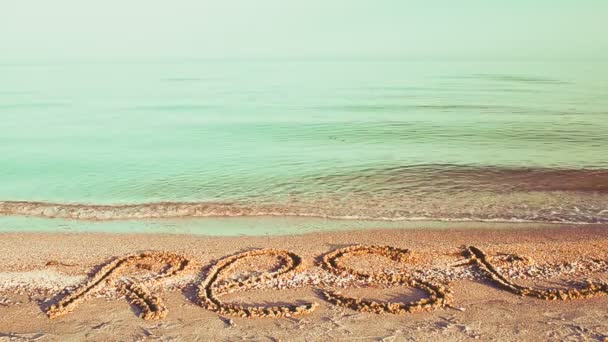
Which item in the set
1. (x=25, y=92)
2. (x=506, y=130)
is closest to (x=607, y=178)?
(x=506, y=130)

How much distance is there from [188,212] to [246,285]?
4.35 meters

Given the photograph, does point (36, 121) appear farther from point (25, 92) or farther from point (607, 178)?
point (607, 178)

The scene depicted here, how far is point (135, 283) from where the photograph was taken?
6984 mm

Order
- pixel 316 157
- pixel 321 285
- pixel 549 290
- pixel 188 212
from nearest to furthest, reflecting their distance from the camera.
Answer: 1. pixel 549 290
2. pixel 321 285
3. pixel 188 212
4. pixel 316 157

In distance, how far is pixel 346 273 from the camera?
23.9 ft

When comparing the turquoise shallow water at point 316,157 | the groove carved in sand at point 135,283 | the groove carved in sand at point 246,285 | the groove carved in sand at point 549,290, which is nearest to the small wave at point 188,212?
the turquoise shallow water at point 316,157

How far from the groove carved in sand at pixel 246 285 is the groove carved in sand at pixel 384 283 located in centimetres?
43

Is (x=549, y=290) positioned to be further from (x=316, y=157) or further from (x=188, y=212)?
(x=316, y=157)

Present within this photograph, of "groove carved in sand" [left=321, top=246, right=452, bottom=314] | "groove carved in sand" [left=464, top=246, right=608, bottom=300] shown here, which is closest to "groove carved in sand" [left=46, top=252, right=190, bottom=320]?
"groove carved in sand" [left=321, top=246, right=452, bottom=314]

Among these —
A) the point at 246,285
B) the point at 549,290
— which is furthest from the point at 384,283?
the point at 549,290

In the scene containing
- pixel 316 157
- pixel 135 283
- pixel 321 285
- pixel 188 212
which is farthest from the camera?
pixel 316 157

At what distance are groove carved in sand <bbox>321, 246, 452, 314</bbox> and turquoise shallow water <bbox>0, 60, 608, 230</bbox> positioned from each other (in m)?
2.32

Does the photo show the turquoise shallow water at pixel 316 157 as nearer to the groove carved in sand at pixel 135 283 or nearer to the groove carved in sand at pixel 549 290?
the groove carved in sand at pixel 135 283

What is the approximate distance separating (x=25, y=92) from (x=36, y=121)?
63.4ft
